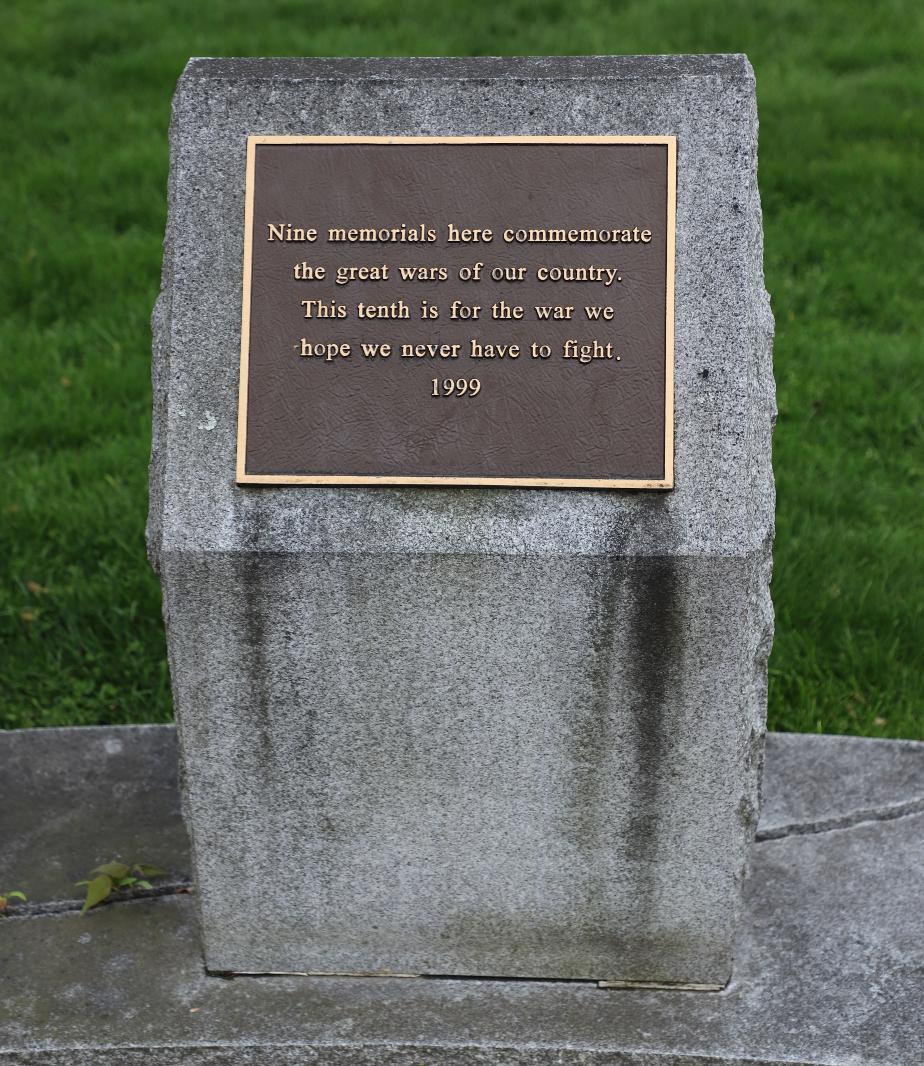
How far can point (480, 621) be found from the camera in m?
2.69

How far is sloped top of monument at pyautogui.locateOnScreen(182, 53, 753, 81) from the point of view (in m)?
2.74

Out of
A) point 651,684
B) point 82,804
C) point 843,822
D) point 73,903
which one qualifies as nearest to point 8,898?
point 73,903

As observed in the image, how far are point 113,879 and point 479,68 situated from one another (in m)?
1.99

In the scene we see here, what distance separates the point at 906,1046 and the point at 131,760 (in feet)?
6.95

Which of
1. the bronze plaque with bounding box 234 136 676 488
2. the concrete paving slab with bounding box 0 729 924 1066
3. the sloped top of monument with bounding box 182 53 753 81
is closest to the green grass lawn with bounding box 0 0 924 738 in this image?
the concrete paving slab with bounding box 0 729 924 1066

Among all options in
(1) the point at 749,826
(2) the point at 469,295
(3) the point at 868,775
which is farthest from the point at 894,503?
(2) the point at 469,295

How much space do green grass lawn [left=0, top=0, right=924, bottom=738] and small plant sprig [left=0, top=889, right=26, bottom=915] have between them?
1.08 meters

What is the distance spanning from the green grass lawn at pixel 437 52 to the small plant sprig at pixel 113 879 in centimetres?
103

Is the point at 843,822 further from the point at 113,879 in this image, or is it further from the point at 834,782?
the point at 113,879

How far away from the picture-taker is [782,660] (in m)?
4.29

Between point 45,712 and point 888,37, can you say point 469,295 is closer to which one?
point 45,712

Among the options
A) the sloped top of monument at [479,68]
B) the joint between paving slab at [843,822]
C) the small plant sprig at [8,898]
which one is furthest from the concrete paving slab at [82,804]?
the sloped top of monument at [479,68]

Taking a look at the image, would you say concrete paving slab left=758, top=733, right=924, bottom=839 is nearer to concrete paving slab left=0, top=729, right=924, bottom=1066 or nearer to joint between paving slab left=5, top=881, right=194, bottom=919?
concrete paving slab left=0, top=729, right=924, bottom=1066

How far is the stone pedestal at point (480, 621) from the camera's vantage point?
2.65 metres
